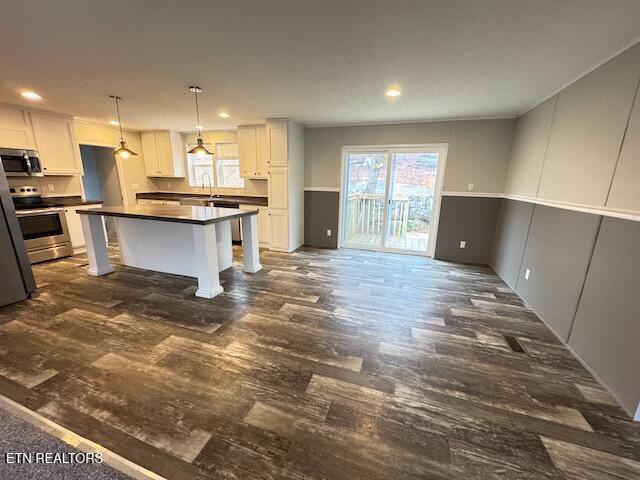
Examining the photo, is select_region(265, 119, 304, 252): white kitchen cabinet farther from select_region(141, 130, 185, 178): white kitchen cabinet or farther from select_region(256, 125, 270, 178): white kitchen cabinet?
select_region(141, 130, 185, 178): white kitchen cabinet

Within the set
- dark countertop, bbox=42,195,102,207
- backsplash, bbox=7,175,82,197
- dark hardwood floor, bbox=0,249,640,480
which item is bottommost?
dark hardwood floor, bbox=0,249,640,480

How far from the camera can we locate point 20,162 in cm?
396

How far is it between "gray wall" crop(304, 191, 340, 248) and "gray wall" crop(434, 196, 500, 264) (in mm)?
1995

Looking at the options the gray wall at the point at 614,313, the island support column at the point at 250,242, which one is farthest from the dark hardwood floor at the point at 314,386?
the island support column at the point at 250,242

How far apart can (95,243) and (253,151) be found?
119 inches

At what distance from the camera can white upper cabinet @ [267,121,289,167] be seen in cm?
454

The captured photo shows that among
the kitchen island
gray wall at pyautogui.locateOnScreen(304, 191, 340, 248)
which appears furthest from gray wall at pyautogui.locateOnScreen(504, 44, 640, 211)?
the kitchen island

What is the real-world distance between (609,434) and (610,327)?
29.7 inches

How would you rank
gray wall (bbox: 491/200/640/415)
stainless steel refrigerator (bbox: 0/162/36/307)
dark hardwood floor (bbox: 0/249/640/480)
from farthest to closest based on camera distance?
stainless steel refrigerator (bbox: 0/162/36/307) → gray wall (bbox: 491/200/640/415) → dark hardwood floor (bbox: 0/249/640/480)

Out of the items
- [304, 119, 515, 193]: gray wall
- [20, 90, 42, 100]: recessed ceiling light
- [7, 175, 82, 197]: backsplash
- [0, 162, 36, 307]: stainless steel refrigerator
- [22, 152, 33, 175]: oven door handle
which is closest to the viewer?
Answer: [0, 162, 36, 307]: stainless steel refrigerator

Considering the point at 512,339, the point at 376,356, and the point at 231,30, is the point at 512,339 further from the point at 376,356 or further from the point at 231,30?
the point at 231,30

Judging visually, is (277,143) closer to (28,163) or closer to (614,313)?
(28,163)

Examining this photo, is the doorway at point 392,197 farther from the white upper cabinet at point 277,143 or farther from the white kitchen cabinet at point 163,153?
the white kitchen cabinet at point 163,153

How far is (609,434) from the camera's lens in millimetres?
1496
